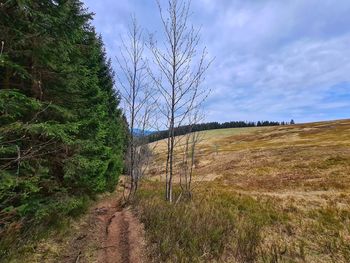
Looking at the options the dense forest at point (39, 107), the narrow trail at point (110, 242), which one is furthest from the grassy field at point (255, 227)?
the dense forest at point (39, 107)

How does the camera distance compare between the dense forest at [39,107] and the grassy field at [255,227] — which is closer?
the dense forest at [39,107]

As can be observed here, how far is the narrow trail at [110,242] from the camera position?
22.2 feet

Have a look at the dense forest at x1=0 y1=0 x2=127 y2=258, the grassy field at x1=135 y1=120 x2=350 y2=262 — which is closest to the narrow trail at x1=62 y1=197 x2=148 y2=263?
the grassy field at x1=135 y1=120 x2=350 y2=262

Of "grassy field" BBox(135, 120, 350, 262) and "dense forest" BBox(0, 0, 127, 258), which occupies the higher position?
"dense forest" BBox(0, 0, 127, 258)

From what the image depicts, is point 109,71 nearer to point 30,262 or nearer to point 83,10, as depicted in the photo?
point 83,10

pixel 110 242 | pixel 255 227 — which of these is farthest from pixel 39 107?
pixel 255 227

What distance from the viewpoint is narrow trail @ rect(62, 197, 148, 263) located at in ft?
22.2

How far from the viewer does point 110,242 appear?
7.95 meters

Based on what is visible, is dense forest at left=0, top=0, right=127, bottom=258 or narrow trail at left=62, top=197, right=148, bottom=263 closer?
dense forest at left=0, top=0, right=127, bottom=258

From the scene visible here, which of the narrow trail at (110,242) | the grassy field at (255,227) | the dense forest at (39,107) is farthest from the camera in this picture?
the grassy field at (255,227)

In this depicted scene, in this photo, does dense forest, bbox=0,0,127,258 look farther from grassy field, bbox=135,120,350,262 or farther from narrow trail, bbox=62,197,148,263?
grassy field, bbox=135,120,350,262

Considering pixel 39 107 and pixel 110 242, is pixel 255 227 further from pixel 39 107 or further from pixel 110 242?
pixel 39 107

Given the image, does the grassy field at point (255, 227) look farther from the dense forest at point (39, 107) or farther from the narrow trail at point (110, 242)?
the dense forest at point (39, 107)

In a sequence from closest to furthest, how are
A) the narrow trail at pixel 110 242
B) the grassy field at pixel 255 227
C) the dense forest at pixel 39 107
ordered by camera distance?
the dense forest at pixel 39 107
the narrow trail at pixel 110 242
the grassy field at pixel 255 227
